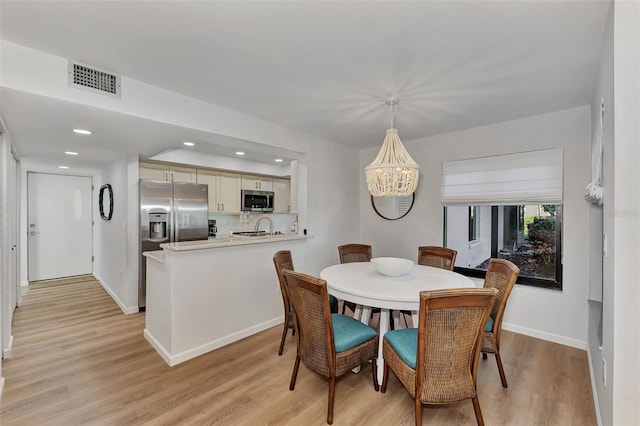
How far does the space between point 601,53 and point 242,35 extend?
2239 millimetres

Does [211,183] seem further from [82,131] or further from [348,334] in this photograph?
[348,334]

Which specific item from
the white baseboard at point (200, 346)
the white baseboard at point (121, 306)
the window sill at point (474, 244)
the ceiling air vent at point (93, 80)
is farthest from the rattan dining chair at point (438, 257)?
the white baseboard at point (121, 306)

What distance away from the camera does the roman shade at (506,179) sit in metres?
2.98

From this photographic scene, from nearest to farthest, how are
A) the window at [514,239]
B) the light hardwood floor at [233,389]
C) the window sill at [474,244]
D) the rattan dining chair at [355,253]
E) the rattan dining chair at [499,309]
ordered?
the light hardwood floor at [233,389], the rattan dining chair at [499,309], the window at [514,239], the rattan dining chair at [355,253], the window sill at [474,244]

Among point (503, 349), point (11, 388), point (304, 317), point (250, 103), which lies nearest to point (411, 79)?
point (250, 103)

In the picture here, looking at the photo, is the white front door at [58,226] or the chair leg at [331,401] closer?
the chair leg at [331,401]

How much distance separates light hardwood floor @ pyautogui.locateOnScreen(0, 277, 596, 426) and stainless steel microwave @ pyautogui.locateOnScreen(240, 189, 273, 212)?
2.64 meters

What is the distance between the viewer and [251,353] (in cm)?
272

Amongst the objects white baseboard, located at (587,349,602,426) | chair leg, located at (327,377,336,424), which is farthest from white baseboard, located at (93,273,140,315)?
white baseboard, located at (587,349,602,426)

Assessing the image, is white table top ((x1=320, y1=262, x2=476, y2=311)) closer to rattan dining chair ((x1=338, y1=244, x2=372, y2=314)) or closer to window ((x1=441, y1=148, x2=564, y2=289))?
rattan dining chair ((x1=338, y1=244, x2=372, y2=314))

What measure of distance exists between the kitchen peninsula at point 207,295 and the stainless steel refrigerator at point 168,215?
3.37ft

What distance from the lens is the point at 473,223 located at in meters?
3.74

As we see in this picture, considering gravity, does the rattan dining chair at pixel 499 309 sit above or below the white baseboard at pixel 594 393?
above

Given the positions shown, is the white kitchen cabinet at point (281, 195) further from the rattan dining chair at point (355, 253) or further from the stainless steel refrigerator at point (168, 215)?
the rattan dining chair at point (355, 253)
